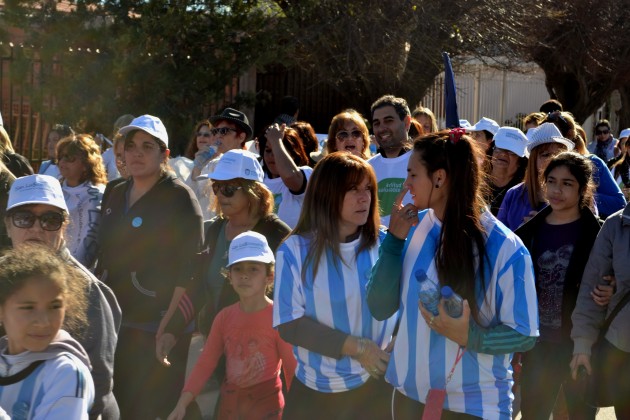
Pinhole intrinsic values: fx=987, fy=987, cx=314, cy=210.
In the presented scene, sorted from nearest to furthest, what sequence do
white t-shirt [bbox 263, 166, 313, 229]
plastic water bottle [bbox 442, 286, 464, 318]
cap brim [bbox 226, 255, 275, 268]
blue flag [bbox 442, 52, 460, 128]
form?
plastic water bottle [bbox 442, 286, 464, 318], blue flag [bbox 442, 52, 460, 128], cap brim [bbox 226, 255, 275, 268], white t-shirt [bbox 263, 166, 313, 229]

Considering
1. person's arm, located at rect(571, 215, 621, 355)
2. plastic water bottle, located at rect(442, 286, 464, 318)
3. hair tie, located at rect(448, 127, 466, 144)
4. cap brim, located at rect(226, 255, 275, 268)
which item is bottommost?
→ person's arm, located at rect(571, 215, 621, 355)

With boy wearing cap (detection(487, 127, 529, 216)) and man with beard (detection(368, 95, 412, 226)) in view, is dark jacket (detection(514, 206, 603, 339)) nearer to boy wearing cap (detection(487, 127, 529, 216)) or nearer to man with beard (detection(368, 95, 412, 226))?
man with beard (detection(368, 95, 412, 226))

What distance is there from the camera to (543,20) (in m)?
19.9

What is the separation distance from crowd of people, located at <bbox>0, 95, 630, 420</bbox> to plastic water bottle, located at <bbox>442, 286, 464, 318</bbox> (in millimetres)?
11

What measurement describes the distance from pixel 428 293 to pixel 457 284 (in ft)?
0.47

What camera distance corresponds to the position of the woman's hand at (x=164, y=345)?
18.1 feet

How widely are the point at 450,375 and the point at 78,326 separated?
142 centimetres

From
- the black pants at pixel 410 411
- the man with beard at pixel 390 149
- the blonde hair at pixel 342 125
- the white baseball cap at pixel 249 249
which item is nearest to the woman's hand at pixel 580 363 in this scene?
the man with beard at pixel 390 149

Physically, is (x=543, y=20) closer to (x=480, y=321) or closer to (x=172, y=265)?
(x=172, y=265)

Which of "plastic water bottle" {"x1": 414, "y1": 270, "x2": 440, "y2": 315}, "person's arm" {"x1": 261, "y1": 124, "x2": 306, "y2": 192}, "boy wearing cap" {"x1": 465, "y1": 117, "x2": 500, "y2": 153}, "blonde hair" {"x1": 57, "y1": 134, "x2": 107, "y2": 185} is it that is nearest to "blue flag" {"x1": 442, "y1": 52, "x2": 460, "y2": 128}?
"plastic water bottle" {"x1": 414, "y1": 270, "x2": 440, "y2": 315}

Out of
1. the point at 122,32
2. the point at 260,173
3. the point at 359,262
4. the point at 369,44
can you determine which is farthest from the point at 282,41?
the point at 359,262

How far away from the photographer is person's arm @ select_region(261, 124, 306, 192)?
251 inches

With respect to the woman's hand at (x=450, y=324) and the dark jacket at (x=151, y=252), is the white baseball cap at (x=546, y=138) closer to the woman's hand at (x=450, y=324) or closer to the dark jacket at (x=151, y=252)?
the dark jacket at (x=151, y=252)

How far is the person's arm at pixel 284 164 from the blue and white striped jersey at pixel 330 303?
2020mm
